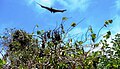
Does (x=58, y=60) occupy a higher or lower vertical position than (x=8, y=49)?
lower

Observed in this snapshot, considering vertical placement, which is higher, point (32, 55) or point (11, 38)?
point (11, 38)

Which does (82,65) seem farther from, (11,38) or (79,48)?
(11,38)

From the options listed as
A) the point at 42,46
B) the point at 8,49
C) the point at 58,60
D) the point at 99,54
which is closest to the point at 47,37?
the point at 42,46

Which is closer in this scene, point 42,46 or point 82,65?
point 82,65

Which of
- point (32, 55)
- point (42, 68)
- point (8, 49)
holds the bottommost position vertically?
point (42, 68)

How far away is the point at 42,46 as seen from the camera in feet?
22.0

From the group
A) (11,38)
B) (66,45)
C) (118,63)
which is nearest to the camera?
(66,45)

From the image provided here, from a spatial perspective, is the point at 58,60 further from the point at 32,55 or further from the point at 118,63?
the point at 118,63

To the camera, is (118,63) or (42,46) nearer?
(42,46)

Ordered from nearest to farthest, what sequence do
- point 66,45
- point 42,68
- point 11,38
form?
point 42,68 < point 66,45 < point 11,38

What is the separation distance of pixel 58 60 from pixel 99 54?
99 centimetres

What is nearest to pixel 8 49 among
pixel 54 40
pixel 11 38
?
pixel 11 38

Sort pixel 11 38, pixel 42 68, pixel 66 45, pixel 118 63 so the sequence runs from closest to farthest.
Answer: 1. pixel 42 68
2. pixel 66 45
3. pixel 118 63
4. pixel 11 38

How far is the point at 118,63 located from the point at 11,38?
3.16 meters
